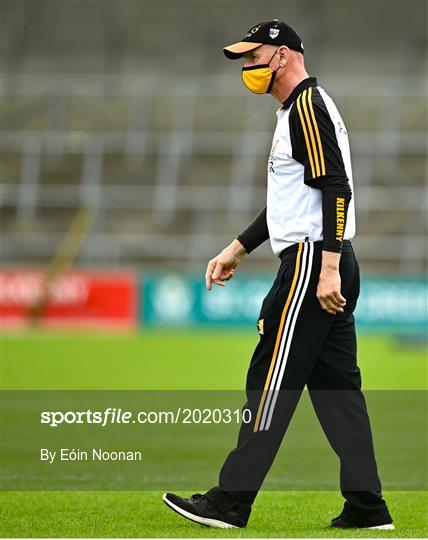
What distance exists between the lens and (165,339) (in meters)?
22.5

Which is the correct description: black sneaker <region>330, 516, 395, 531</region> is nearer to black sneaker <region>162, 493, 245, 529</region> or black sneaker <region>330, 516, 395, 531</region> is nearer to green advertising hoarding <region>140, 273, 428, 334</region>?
black sneaker <region>162, 493, 245, 529</region>

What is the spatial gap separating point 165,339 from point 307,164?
57.3 feet

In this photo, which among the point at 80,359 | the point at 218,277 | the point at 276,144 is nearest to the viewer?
the point at 276,144

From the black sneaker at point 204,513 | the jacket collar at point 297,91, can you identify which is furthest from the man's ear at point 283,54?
the black sneaker at point 204,513

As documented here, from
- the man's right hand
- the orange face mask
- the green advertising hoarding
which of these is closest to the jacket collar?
the orange face mask

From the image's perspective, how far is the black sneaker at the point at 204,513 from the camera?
5.27m

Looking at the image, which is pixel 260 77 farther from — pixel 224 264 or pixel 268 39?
pixel 224 264

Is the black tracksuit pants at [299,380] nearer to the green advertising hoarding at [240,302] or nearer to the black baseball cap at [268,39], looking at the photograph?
the black baseball cap at [268,39]

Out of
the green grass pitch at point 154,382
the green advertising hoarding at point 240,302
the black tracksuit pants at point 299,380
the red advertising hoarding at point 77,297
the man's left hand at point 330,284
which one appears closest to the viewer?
the man's left hand at point 330,284

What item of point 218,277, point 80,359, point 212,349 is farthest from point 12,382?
point 218,277

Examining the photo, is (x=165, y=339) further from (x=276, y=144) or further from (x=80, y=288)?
(x=276, y=144)

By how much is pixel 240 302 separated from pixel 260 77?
20.1m

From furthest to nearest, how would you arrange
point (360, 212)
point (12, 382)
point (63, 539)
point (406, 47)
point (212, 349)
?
point (406, 47) < point (360, 212) < point (212, 349) < point (12, 382) < point (63, 539)

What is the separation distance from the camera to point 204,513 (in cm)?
528
